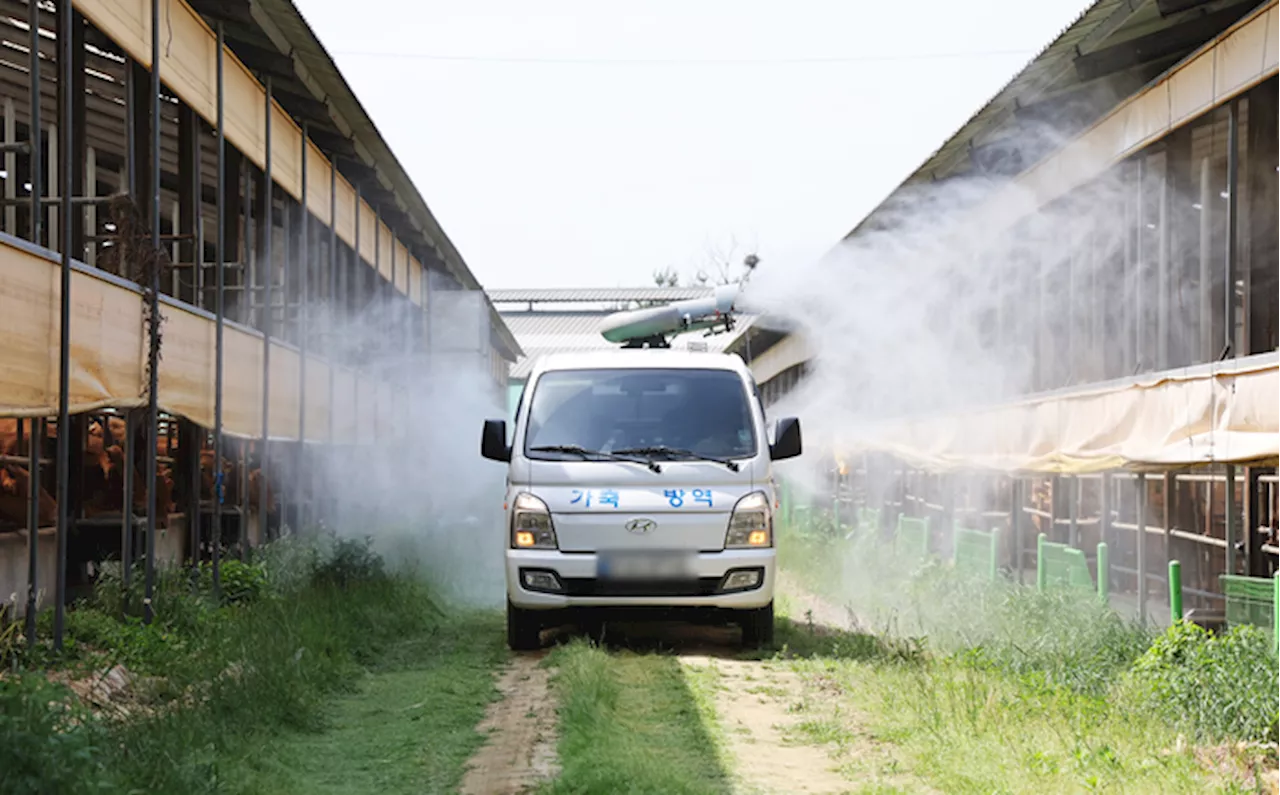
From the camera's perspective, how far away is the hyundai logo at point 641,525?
11836 millimetres

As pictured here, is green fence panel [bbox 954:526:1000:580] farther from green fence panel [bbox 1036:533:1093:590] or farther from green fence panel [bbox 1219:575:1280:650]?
green fence panel [bbox 1219:575:1280:650]

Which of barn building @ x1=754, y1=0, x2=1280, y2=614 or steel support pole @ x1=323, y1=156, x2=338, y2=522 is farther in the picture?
steel support pole @ x1=323, y1=156, x2=338, y2=522

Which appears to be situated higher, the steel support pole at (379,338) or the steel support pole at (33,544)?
the steel support pole at (379,338)

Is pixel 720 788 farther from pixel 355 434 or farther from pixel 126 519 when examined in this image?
pixel 355 434

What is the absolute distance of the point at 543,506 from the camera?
11977 mm

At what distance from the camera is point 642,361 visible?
13.2 meters

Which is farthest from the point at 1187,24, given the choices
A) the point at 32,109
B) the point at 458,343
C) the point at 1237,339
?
the point at 458,343

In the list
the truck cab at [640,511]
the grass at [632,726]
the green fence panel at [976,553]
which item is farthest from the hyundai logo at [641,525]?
the green fence panel at [976,553]

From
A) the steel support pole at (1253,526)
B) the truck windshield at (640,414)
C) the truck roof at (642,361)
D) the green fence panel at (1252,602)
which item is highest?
the truck roof at (642,361)

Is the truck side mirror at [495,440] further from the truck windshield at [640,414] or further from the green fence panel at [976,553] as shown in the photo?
the green fence panel at [976,553]

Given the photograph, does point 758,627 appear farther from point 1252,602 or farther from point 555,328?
point 555,328

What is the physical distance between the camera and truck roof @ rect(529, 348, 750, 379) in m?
13.1

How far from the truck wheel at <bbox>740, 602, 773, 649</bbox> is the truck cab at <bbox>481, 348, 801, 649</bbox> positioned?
0.04 feet

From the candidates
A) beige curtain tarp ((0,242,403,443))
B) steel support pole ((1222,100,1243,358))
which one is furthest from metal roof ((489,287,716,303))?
steel support pole ((1222,100,1243,358))
